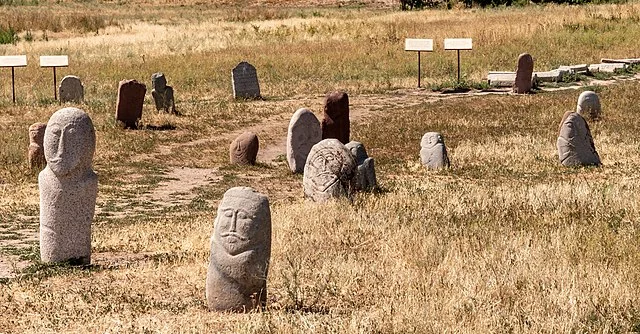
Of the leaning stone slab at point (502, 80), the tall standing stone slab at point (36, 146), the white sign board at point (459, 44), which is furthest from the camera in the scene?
the white sign board at point (459, 44)

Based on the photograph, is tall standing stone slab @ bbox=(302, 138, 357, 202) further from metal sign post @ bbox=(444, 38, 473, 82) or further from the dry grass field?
metal sign post @ bbox=(444, 38, 473, 82)

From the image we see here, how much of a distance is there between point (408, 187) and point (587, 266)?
8.56 meters

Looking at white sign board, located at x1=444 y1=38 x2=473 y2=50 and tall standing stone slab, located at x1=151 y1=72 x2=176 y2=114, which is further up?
white sign board, located at x1=444 y1=38 x2=473 y2=50

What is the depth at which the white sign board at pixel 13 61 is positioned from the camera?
3606 centimetres

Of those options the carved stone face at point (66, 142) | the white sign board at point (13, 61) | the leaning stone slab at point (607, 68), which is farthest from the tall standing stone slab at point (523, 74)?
the carved stone face at point (66, 142)

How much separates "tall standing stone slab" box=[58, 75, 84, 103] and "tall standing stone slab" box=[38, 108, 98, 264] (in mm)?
20383

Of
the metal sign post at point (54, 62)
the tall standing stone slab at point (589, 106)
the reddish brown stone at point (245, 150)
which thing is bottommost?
the reddish brown stone at point (245, 150)

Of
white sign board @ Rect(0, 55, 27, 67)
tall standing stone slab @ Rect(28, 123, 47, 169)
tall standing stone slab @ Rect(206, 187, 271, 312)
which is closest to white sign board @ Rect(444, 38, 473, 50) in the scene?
white sign board @ Rect(0, 55, 27, 67)

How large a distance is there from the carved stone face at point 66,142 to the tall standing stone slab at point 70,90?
813 inches

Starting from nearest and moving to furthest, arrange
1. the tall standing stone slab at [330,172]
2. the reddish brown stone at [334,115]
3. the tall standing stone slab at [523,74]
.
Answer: the tall standing stone slab at [330,172], the reddish brown stone at [334,115], the tall standing stone slab at [523,74]

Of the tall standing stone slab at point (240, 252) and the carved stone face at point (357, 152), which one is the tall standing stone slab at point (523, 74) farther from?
the tall standing stone slab at point (240, 252)

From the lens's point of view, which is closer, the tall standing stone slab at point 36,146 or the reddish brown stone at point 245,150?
the tall standing stone slab at point 36,146

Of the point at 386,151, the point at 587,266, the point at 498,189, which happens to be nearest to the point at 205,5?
the point at 386,151

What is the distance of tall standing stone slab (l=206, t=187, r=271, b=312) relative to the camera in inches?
428
